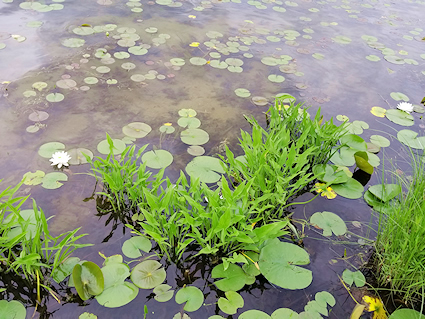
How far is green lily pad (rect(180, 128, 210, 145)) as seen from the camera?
2.76 meters

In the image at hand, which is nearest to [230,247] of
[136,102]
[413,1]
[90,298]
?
[90,298]

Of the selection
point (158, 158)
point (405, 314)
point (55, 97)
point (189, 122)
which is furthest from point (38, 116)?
point (405, 314)

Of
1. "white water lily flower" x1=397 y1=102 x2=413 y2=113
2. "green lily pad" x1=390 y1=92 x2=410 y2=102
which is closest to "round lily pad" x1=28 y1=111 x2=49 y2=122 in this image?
"white water lily flower" x1=397 y1=102 x2=413 y2=113

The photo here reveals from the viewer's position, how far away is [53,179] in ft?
7.54

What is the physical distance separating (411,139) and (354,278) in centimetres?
174

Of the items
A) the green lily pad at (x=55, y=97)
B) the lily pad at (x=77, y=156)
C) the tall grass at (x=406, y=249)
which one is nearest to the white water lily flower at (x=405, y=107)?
the tall grass at (x=406, y=249)

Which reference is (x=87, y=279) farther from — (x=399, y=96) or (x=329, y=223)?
(x=399, y=96)

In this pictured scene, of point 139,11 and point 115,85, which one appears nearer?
point 115,85

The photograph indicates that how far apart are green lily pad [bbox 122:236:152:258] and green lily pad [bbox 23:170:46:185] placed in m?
0.83

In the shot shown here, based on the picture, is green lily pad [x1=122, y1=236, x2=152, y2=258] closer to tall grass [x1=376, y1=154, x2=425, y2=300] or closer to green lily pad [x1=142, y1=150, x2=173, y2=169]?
green lily pad [x1=142, y1=150, x2=173, y2=169]

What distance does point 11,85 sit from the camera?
3.14m

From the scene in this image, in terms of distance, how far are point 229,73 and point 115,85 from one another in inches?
49.3

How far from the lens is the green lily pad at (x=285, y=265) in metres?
1.83

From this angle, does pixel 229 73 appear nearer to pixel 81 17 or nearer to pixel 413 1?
pixel 81 17
